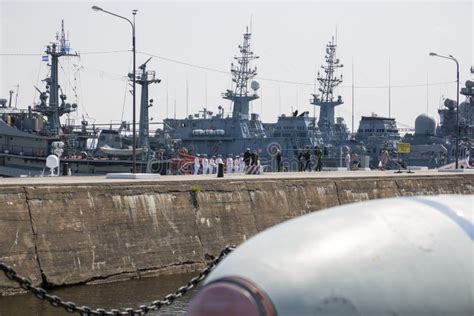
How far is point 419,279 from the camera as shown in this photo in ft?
18.2

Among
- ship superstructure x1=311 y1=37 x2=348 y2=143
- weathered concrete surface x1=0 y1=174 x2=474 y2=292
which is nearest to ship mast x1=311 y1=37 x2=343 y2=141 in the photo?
ship superstructure x1=311 y1=37 x2=348 y2=143

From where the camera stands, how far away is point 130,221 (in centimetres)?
2431

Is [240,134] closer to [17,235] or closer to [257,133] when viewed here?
[257,133]

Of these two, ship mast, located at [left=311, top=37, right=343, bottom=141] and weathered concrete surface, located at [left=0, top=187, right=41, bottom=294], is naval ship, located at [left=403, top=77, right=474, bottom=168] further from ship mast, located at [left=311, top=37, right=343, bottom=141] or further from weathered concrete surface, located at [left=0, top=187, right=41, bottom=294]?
weathered concrete surface, located at [left=0, top=187, right=41, bottom=294]

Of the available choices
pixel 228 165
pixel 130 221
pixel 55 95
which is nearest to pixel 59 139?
pixel 55 95

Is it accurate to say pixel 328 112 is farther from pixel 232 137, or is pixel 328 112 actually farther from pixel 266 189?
pixel 266 189

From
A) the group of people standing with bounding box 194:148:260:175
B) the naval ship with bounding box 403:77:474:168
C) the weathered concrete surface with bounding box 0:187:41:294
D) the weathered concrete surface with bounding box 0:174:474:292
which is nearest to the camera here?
the weathered concrete surface with bounding box 0:187:41:294

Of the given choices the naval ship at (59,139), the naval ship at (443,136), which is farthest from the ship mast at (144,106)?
the naval ship at (443,136)

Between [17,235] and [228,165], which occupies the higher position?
[228,165]

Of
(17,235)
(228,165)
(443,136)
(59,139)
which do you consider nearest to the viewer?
(17,235)

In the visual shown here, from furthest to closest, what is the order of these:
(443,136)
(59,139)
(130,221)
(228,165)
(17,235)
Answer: (443,136)
(59,139)
(228,165)
(130,221)
(17,235)

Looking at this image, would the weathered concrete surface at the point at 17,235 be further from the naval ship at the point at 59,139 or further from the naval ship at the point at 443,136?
the naval ship at the point at 443,136

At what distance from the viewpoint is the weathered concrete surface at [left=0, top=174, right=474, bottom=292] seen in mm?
21406

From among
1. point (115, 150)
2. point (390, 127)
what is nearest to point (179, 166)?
point (115, 150)
